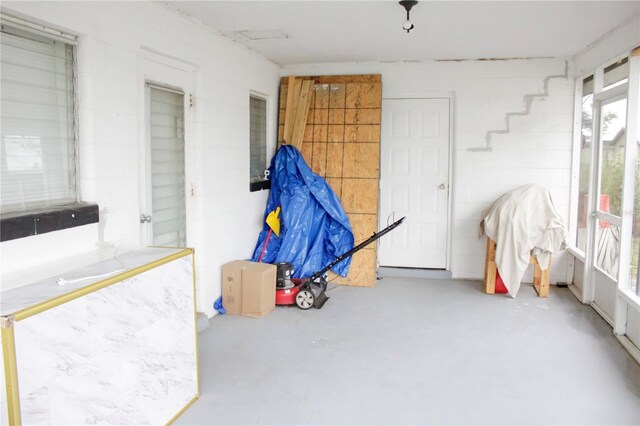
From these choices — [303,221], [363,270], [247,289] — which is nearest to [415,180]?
[363,270]

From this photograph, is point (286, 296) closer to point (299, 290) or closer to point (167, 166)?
point (299, 290)

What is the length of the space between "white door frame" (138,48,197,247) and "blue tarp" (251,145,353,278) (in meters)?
1.36

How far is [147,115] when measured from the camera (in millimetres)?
3580

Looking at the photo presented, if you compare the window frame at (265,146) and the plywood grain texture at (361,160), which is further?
the plywood grain texture at (361,160)

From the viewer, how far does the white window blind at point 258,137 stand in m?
5.47

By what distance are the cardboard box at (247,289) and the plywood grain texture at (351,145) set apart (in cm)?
136

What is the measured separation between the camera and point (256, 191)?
17.7ft

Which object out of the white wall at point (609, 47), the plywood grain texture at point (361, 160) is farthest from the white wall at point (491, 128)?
the plywood grain texture at point (361, 160)

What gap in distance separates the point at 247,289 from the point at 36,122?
94.0 inches

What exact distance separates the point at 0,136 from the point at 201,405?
5.91ft

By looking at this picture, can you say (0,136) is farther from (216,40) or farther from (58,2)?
(216,40)

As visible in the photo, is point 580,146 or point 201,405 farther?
point 580,146

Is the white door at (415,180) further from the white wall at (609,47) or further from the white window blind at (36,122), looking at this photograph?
the white window blind at (36,122)

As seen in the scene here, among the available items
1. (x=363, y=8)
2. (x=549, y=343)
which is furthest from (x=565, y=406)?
(x=363, y=8)
